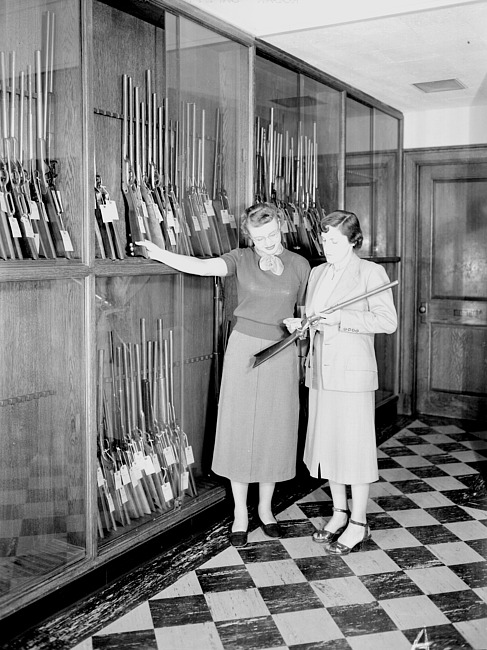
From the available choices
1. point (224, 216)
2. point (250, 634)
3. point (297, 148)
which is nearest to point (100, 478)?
point (250, 634)

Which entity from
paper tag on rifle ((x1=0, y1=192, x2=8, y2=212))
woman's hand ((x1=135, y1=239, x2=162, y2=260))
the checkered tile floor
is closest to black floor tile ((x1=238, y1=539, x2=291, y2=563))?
the checkered tile floor

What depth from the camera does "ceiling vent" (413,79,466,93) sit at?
495cm

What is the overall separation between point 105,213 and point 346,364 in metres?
1.22

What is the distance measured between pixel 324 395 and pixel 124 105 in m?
1.55

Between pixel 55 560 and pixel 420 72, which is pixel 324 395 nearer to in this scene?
pixel 55 560

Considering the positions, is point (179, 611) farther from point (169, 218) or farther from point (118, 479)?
point (169, 218)

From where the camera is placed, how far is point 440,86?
5.10 meters

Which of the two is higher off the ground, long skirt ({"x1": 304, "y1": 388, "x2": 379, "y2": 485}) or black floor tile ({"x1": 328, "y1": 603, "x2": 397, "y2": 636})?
long skirt ({"x1": 304, "y1": 388, "x2": 379, "y2": 485})

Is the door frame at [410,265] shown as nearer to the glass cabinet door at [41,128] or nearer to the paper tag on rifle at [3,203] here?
the glass cabinet door at [41,128]

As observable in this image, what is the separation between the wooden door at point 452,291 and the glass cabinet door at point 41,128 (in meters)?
3.87

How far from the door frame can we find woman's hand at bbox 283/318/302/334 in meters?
3.04

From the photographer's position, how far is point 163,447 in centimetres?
351

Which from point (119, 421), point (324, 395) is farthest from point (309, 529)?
point (119, 421)

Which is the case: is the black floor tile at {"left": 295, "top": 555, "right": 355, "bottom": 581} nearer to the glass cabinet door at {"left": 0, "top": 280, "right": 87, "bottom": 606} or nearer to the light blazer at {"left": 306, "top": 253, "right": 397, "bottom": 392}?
the light blazer at {"left": 306, "top": 253, "right": 397, "bottom": 392}
